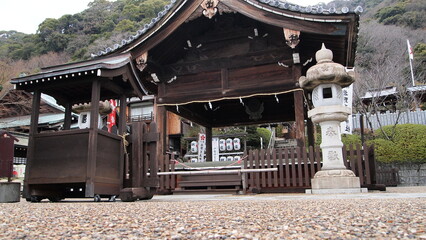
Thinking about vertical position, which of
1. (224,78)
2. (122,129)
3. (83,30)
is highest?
(83,30)

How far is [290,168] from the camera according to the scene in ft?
29.8

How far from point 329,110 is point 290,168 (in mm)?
2057

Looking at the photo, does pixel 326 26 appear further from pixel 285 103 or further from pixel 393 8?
pixel 393 8

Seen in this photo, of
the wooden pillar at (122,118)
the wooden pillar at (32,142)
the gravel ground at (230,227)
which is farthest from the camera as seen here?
the wooden pillar at (122,118)

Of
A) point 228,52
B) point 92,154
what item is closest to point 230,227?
point 92,154

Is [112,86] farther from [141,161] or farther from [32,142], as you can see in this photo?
[32,142]

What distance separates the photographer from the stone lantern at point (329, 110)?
7.61 metres

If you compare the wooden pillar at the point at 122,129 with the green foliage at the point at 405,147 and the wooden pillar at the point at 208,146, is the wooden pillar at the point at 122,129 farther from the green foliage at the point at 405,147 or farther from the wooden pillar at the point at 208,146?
the green foliage at the point at 405,147

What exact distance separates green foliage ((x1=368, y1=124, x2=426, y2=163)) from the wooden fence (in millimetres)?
9455

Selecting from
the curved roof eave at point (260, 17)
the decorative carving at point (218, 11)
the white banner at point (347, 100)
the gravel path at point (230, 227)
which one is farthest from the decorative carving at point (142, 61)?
the gravel path at point (230, 227)

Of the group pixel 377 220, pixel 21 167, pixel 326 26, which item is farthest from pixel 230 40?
pixel 21 167

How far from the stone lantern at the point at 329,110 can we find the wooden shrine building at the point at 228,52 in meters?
1.22

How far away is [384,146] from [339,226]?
17017 mm

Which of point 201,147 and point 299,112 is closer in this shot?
point 299,112
